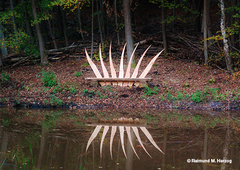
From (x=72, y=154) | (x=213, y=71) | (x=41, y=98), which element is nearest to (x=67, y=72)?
(x=41, y=98)

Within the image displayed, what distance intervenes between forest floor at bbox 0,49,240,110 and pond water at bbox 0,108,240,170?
1028 mm

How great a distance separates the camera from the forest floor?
993 centimetres

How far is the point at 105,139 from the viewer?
5.85 metres

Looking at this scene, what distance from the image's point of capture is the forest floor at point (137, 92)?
9.93 metres

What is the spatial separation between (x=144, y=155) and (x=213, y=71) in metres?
9.69

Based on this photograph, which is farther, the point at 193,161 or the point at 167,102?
the point at 167,102

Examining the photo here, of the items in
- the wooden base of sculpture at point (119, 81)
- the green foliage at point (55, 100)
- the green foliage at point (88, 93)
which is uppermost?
the wooden base of sculpture at point (119, 81)

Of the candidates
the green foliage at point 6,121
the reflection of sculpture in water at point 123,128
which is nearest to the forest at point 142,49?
the green foliage at point 6,121

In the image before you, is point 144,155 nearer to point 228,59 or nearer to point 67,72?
point 228,59

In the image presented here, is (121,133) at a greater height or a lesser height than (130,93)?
lesser

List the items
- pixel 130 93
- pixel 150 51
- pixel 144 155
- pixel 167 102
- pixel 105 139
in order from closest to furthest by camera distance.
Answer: pixel 144 155 → pixel 105 139 → pixel 167 102 → pixel 130 93 → pixel 150 51

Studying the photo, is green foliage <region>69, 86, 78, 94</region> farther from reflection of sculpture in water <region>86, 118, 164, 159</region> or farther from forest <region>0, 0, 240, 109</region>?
reflection of sculpture in water <region>86, 118, 164, 159</region>

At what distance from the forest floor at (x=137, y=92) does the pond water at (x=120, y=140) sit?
1028 mm

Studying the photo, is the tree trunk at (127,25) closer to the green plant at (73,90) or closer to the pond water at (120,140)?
the green plant at (73,90)
